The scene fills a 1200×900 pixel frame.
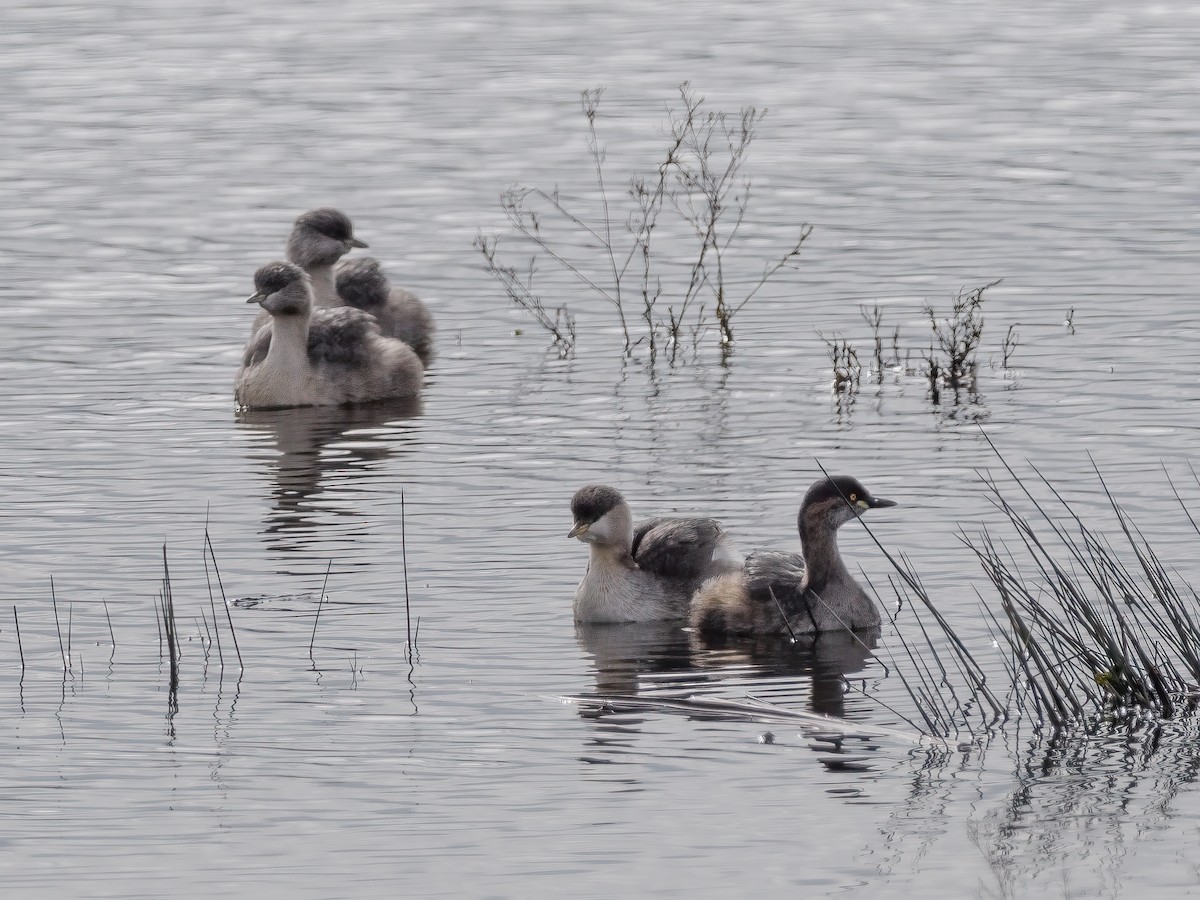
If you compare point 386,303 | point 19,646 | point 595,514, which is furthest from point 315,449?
point 19,646

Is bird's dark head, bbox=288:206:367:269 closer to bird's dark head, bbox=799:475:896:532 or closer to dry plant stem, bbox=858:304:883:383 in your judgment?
dry plant stem, bbox=858:304:883:383

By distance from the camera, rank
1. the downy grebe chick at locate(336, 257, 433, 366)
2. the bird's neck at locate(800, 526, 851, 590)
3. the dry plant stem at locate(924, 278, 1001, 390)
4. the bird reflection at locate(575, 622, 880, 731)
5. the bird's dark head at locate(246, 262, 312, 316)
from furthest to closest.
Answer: the downy grebe chick at locate(336, 257, 433, 366) → the bird's dark head at locate(246, 262, 312, 316) → the dry plant stem at locate(924, 278, 1001, 390) → the bird's neck at locate(800, 526, 851, 590) → the bird reflection at locate(575, 622, 880, 731)

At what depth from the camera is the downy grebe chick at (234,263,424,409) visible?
1961 centimetres

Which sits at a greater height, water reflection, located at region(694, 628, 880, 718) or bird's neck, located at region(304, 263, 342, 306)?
bird's neck, located at region(304, 263, 342, 306)

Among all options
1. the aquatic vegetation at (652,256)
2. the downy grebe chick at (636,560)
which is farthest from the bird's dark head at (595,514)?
the aquatic vegetation at (652,256)

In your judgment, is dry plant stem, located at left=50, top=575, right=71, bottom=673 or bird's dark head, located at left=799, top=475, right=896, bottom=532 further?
bird's dark head, located at left=799, top=475, right=896, bottom=532

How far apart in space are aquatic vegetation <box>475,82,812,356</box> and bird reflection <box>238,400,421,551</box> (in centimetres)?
180

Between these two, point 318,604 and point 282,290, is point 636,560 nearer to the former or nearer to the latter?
point 318,604

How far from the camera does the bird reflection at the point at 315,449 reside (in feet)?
52.1

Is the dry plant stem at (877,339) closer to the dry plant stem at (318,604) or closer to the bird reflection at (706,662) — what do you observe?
the bird reflection at (706,662)

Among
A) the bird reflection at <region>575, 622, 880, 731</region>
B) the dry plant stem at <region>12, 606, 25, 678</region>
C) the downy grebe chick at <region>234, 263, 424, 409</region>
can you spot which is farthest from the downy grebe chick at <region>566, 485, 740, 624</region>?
the downy grebe chick at <region>234, 263, 424, 409</region>

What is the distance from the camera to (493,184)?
2722cm

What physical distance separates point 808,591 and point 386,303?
30.0 feet

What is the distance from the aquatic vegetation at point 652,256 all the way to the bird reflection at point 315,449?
1.80m
